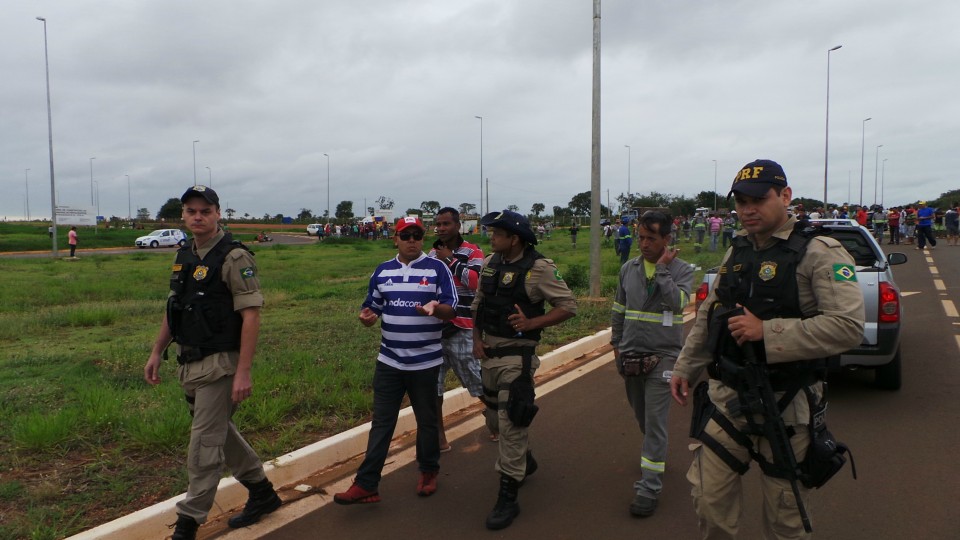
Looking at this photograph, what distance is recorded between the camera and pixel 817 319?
7.59ft

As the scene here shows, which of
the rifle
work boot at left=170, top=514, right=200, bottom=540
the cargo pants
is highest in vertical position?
the rifle

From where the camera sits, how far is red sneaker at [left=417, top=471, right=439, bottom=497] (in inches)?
156

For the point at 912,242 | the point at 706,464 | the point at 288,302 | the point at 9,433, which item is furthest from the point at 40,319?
the point at 912,242

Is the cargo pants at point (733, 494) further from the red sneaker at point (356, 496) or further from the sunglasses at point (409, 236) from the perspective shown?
the sunglasses at point (409, 236)

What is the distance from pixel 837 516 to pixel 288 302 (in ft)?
35.5

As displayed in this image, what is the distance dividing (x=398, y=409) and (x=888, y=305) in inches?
166

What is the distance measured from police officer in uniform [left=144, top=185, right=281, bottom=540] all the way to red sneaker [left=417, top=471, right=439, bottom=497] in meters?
1.21

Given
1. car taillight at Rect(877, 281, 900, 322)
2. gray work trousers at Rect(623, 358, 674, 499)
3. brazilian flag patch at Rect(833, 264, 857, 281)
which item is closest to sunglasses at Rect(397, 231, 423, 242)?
gray work trousers at Rect(623, 358, 674, 499)

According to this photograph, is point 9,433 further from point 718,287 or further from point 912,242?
point 912,242

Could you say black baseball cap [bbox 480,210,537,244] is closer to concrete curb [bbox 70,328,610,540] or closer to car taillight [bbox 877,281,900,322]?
concrete curb [bbox 70,328,610,540]

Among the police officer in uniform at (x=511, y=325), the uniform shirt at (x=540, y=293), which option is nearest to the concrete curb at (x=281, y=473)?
the police officer in uniform at (x=511, y=325)

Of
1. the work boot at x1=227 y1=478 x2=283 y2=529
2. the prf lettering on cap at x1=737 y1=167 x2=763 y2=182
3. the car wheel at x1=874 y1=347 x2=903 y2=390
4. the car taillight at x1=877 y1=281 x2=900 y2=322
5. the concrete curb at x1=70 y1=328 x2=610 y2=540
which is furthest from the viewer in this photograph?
the car wheel at x1=874 y1=347 x2=903 y2=390

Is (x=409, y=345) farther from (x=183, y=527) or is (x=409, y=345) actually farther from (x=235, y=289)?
(x=183, y=527)

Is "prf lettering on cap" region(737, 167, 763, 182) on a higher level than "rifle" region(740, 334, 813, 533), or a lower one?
higher
